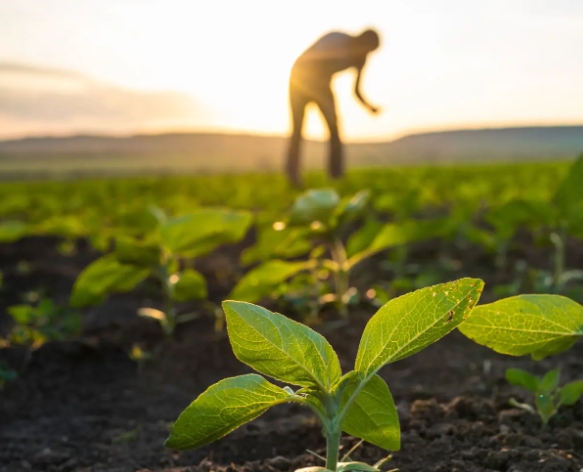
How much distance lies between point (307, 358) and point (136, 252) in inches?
65.1

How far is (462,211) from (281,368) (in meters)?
3.53

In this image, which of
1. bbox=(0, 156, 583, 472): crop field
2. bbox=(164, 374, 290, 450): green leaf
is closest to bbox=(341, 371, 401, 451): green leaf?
bbox=(0, 156, 583, 472): crop field

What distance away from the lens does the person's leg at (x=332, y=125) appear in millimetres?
4355

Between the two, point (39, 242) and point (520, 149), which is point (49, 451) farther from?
point (520, 149)

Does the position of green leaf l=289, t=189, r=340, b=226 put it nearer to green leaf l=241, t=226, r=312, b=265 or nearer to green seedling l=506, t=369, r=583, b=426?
green leaf l=241, t=226, r=312, b=265

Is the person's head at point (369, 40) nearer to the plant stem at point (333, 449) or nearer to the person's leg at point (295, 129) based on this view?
the person's leg at point (295, 129)

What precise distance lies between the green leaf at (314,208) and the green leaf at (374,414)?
1560 millimetres

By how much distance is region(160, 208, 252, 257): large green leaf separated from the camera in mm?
2791

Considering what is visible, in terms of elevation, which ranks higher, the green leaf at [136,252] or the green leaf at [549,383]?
the green leaf at [136,252]

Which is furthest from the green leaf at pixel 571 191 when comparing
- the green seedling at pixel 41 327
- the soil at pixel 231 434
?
the green seedling at pixel 41 327

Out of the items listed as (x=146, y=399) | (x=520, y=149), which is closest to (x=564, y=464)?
(x=146, y=399)

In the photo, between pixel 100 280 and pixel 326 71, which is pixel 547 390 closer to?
pixel 100 280

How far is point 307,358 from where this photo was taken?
126cm

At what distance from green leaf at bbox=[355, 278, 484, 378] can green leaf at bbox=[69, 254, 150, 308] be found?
5.86 feet
